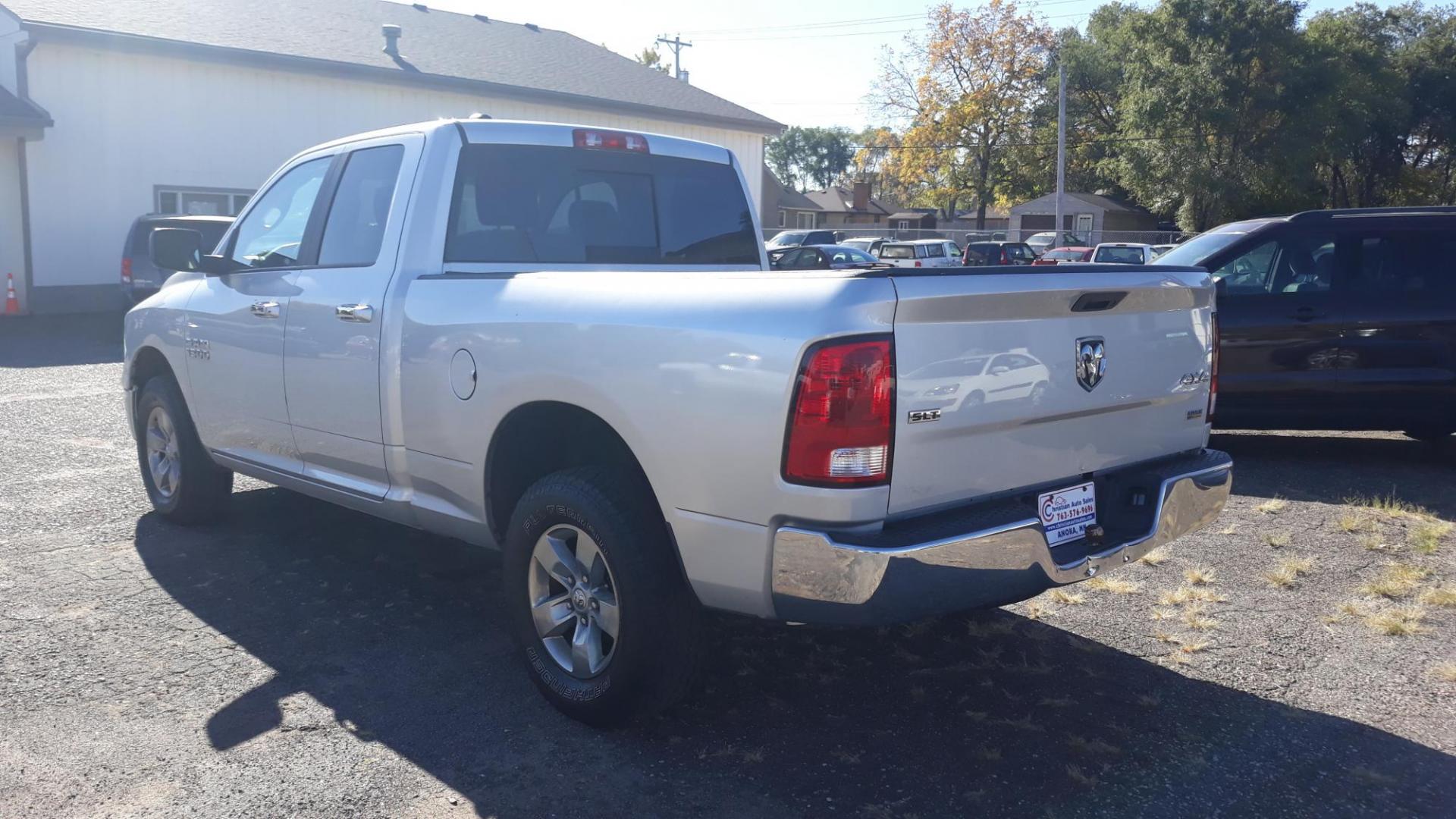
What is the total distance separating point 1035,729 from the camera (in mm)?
3820

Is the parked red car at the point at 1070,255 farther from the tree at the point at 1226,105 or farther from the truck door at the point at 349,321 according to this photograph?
the truck door at the point at 349,321

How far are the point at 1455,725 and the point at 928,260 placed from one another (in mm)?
27780

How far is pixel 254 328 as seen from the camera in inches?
206

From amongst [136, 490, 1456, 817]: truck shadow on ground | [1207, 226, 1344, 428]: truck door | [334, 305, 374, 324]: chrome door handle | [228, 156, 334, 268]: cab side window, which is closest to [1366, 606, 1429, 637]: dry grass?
[136, 490, 1456, 817]: truck shadow on ground

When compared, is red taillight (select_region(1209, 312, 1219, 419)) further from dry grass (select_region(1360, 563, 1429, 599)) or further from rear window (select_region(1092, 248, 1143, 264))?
rear window (select_region(1092, 248, 1143, 264))

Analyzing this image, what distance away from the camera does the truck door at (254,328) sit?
5.14 meters

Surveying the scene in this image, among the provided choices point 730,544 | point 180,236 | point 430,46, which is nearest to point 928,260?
point 430,46

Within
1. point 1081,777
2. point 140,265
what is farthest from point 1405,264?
point 140,265

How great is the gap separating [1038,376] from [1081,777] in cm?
119

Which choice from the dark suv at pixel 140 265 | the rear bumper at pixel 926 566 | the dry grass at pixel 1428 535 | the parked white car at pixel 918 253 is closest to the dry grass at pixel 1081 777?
the rear bumper at pixel 926 566

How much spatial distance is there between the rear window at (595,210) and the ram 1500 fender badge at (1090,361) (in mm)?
2095

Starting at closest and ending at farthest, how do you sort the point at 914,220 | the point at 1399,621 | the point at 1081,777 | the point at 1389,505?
the point at 1081,777 → the point at 1399,621 → the point at 1389,505 → the point at 914,220

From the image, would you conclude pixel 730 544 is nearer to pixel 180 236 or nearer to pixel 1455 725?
pixel 1455 725

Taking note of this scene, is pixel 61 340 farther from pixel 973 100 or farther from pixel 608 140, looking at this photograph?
pixel 973 100
